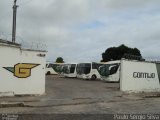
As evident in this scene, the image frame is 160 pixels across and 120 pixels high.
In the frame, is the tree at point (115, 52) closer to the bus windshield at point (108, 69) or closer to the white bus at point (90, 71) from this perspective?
the white bus at point (90, 71)

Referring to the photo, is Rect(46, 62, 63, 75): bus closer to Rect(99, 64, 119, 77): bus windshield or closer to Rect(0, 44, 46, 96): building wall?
Rect(99, 64, 119, 77): bus windshield

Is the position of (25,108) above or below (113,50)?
below

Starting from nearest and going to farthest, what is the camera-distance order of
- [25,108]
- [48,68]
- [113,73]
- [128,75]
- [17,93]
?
[25,108] < [17,93] < [128,75] < [113,73] < [48,68]

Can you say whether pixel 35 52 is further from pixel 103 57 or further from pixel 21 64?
pixel 103 57

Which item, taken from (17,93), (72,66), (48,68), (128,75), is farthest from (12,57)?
(48,68)

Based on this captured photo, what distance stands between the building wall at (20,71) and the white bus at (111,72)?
19.8 m

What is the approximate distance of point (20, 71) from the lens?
73.9 feet

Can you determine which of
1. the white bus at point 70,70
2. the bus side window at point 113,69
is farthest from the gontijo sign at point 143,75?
the white bus at point 70,70

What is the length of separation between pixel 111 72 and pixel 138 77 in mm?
13033

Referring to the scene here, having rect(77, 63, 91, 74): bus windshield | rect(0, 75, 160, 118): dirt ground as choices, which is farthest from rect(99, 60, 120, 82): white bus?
rect(0, 75, 160, 118): dirt ground

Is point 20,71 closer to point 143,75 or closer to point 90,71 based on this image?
point 143,75

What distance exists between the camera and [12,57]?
2217 cm

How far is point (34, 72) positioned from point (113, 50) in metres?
54.6

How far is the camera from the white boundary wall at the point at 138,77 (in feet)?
93.6
